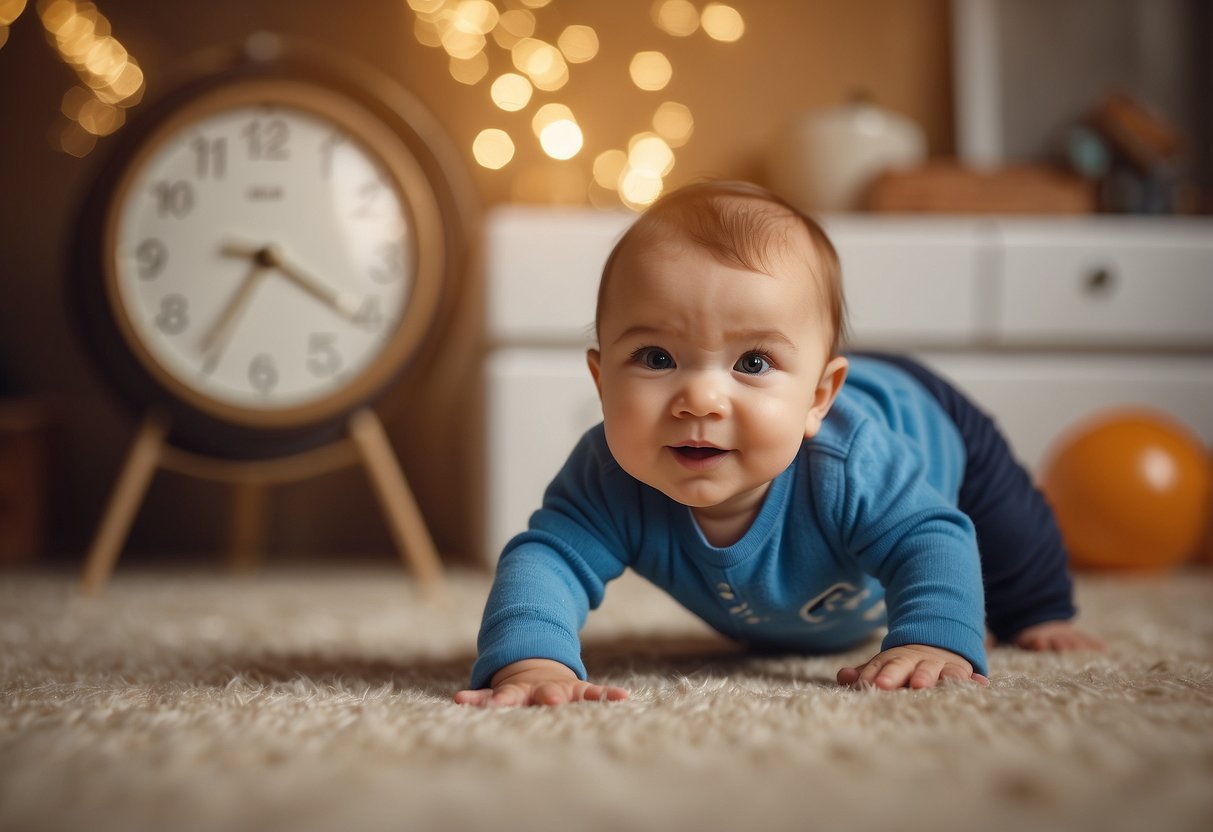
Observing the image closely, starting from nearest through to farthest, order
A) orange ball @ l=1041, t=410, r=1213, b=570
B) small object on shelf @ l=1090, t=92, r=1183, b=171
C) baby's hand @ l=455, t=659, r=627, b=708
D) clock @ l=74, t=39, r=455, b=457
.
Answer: baby's hand @ l=455, t=659, r=627, b=708
clock @ l=74, t=39, r=455, b=457
orange ball @ l=1041, t=410, r=1213, b=570
small object on shelf @ l=1090, t=92, r=1183, b=171

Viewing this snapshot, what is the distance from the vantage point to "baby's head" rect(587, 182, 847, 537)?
59 cm

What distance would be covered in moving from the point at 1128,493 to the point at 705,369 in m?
0.93

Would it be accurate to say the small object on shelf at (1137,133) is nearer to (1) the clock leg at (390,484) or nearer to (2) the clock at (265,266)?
(2) the clock at (265,266)

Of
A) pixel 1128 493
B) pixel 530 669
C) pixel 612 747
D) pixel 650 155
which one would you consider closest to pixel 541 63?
pixel 650 155

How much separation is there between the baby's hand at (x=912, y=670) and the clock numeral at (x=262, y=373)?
81cm

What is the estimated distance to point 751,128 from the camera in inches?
75.0

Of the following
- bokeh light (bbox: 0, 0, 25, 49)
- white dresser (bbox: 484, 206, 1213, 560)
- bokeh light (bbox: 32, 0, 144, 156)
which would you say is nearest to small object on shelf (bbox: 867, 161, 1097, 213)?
white dresser (bbox: 484, 206, 1213, 560)

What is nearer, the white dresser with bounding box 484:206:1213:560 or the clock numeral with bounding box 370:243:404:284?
the clock numeral with bounding box 370:243:404:284

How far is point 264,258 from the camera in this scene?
1159mm

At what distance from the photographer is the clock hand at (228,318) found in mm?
1168

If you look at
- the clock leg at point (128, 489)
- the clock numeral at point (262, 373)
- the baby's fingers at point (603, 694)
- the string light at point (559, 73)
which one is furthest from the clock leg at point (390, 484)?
the string light at point (559, 73)

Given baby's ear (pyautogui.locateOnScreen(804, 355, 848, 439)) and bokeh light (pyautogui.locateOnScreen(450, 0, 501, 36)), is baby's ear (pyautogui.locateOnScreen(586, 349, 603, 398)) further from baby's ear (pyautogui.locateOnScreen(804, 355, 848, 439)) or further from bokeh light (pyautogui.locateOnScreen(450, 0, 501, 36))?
bokeh light (pyautogui.locateOnScreen(450, 0, 501, 36))

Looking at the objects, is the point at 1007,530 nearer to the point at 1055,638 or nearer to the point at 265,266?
the point at 1055,638

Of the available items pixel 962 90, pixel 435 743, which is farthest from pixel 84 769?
pixel 962 90
